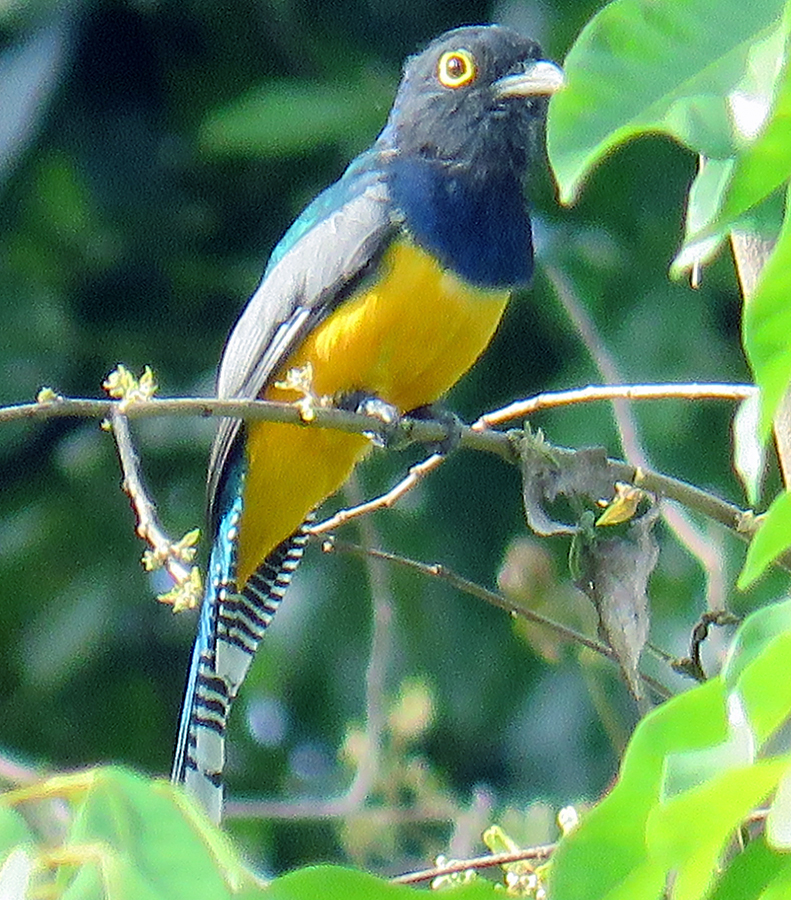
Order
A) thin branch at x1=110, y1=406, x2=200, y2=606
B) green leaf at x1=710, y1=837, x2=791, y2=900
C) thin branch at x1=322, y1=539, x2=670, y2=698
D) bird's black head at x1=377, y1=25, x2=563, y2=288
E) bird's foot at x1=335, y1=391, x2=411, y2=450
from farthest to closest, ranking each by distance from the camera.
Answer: bird's black head at x1=377, y1=25, x2=563, y2=288 → bird's foot at x1=335, y1=391, x2=411, y2=450 → thin branch at x1=322, y1=539, x2=670, y2=698 → thin branch at x1=110, y1=406, x2=200, y2=606 → green leaf at x1=710, y1=837, x2=791, y2=900

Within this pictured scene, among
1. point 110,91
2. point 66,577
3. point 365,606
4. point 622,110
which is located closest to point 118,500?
point 66,577

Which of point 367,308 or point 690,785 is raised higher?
point 690,785

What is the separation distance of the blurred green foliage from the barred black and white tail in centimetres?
76

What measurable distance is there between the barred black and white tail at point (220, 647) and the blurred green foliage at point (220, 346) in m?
0.76

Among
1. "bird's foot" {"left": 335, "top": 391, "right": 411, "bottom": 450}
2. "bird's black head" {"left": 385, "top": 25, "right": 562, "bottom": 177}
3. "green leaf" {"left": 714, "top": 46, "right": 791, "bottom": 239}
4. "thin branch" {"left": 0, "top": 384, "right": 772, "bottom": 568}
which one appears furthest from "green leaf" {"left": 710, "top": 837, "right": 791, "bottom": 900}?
"bird's black head" {"left": 385, "top": 25, "right": 562, "bottom": 177}

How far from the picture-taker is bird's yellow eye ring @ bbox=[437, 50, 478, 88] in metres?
4.09

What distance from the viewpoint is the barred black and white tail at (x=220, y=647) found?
11.6 feet

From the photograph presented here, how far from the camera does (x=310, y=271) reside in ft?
12.3

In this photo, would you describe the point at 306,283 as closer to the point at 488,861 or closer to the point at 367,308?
the point at 367,308

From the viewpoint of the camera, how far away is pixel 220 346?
5.09 meters

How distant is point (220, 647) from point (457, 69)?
1.47 metres

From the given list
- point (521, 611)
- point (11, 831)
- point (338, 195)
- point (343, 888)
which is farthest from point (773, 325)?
point (338, 195)

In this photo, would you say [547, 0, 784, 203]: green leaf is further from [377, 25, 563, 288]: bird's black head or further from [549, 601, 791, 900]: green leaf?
[377, 25, 563, 288]: bird's black head

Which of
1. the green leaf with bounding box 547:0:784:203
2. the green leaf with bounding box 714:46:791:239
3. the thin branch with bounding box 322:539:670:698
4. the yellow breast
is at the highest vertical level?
the green leaf with bounding box 547:0:784:203
